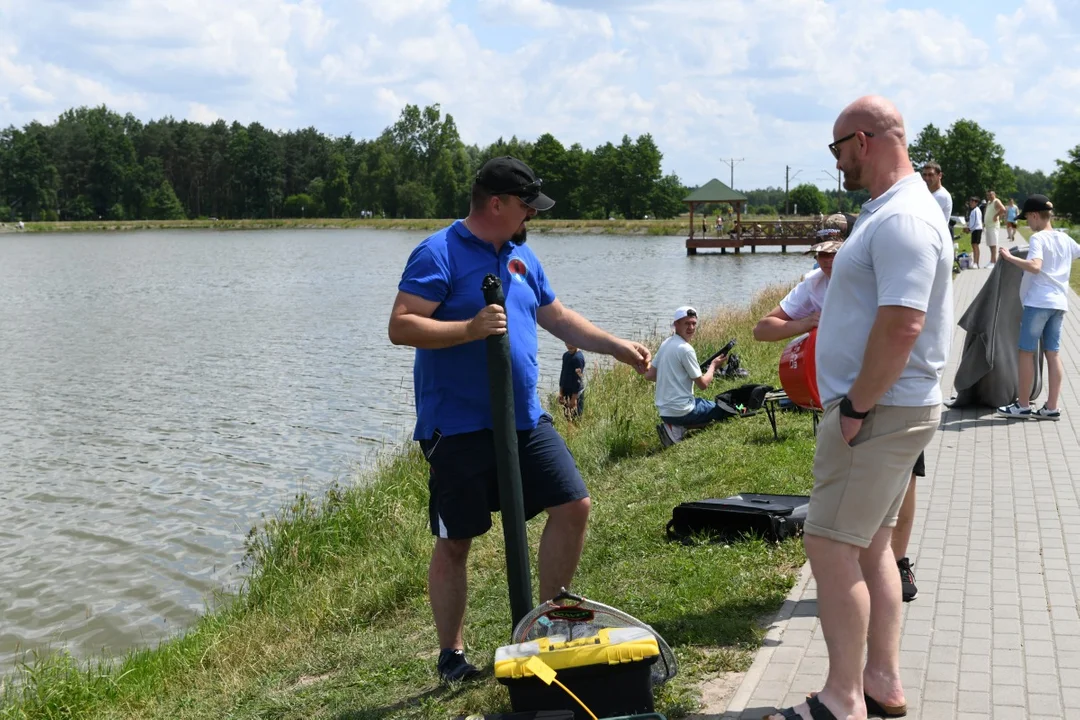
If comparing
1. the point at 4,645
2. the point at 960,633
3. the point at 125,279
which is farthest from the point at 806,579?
the point at 125,279

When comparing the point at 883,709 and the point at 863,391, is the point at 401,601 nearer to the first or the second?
the point at 883,709

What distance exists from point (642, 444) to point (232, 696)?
5.69m

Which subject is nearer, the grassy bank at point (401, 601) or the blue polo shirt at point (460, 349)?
the blue polo shirt at point (460, 349)

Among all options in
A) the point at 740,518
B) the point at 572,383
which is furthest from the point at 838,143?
the point at 572,383

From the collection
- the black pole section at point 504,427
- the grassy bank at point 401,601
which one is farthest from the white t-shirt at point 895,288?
the grassy bank at point 401,601

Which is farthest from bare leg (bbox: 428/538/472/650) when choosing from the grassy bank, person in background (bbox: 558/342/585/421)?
person in background (bbox: 558/342/585/421)

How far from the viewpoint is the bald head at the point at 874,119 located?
3.55m

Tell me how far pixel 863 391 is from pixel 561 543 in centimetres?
149

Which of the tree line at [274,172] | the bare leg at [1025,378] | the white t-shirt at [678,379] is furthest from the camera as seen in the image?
the tree line at [274,172]

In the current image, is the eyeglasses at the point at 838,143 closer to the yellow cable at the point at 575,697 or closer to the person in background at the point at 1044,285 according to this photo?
the yellow cable at the point at 575,697

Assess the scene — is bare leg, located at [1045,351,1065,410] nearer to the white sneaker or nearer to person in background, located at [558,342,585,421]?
the white sneaker

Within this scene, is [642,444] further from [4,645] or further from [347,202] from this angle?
[347,202]

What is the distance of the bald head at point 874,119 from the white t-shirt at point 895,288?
159 millimetres

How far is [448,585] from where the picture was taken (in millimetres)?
4340
